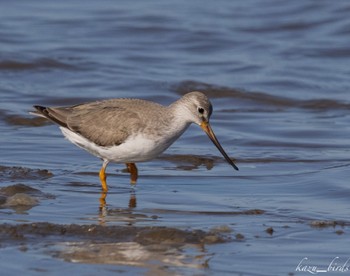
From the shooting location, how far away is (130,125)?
9.05 m

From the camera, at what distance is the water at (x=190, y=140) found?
716 cm

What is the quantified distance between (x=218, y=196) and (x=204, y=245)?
5.77ft

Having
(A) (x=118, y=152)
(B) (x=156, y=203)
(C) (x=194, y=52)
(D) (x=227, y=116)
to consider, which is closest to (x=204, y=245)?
(B) (x=156, y=203)

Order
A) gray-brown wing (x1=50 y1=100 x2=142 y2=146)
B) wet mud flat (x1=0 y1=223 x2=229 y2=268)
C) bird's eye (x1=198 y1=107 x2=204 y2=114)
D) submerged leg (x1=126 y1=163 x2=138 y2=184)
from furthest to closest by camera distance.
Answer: submerged leg (x1=126 y1=163 x2=138 y2=184) → bird's eye (x1=198 y1=107 x2=204 y2=114) → gray-brown wing (x1=50 y1=100 x2=142 y2=146) → wet mud flat (x1=0 y1=223 x2=229 y2=268)

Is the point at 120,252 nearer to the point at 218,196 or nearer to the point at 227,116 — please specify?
the point at 218,196

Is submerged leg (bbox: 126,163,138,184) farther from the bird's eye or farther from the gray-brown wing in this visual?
the bird's eye

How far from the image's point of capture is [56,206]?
8359mm

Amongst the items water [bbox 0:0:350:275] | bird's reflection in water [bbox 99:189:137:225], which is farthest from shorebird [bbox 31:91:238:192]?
water [bbox 0:0:350:275]

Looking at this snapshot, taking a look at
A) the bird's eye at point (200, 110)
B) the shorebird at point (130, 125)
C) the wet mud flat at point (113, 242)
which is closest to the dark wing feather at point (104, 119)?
the shorebird at point (130, 125)

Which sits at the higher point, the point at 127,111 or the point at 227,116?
the point at 127,111

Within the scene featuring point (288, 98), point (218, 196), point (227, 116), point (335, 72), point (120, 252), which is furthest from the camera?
point (335, 72)

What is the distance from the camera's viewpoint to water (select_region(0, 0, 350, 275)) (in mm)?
7156

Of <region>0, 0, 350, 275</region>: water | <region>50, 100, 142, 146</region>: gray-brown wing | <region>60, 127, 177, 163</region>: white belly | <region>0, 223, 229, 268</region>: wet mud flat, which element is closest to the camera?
<region>0, 223, 229, 268</region>: wet mud flat

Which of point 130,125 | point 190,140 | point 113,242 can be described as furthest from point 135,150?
point 190,140
